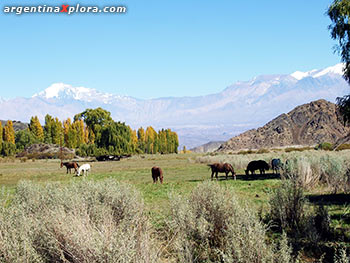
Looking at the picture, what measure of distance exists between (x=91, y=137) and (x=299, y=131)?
190 ft

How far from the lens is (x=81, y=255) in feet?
17.0

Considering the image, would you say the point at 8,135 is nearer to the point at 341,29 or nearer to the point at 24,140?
the point at 24,140

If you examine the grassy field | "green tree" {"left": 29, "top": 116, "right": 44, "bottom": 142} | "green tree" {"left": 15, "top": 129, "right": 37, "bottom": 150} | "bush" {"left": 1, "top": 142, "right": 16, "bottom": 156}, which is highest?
"green tree" {"left": 29, "top": 116, "right": 44, "bottom": 142}

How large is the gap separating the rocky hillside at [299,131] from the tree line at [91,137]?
68.4ft

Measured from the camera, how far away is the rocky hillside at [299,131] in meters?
97.4

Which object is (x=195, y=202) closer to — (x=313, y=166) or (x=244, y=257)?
(x=244, y=257)

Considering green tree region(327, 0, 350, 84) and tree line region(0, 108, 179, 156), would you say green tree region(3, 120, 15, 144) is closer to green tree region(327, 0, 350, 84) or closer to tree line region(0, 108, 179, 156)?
tree line region(0, 108, 179, 156)

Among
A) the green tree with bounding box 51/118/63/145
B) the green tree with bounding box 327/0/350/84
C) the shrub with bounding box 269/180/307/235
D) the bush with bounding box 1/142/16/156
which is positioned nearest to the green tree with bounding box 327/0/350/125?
the green tree with bounding box 327/0/350/84

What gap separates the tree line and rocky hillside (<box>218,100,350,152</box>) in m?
20.8

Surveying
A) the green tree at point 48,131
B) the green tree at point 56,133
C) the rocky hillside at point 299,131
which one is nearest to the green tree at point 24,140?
the green tree at point 48,131

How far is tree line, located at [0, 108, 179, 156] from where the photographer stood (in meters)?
64.8

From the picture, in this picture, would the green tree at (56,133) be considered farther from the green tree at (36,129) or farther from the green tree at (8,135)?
the green tree at (8,135)

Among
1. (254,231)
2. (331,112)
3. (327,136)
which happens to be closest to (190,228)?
(254,231)

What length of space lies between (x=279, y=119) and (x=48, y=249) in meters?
109
